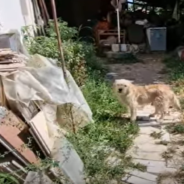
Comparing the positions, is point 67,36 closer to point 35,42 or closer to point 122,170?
point 35,42

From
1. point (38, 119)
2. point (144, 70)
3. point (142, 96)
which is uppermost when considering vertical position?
point (38, 119)

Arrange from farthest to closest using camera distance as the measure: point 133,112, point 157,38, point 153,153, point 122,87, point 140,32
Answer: point 140,32 → point 157,38 → point 133,112 → point 122,87 → point 153,153

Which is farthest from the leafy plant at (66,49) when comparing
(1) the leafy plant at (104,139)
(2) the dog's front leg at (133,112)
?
(2) the dog's front leg at (133,112)

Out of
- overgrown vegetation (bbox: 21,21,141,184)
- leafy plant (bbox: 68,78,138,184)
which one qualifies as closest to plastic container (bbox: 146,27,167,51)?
overgrown vegetation (bbox: 21,21,141,184)

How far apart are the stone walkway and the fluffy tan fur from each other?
184mm

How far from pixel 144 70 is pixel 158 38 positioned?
7.21 feet

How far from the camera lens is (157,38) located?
9.79 meters

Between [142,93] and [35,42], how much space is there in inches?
71.7

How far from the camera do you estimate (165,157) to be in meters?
3.79

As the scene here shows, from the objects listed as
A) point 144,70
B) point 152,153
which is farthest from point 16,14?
point 152,153

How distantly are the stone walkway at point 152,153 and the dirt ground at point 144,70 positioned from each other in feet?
7.40

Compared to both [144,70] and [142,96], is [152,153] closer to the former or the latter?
[142,96]

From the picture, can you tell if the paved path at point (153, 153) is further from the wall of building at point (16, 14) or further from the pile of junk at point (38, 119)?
the wall of building at point (16, 14)

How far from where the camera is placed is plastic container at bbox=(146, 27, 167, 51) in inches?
384
